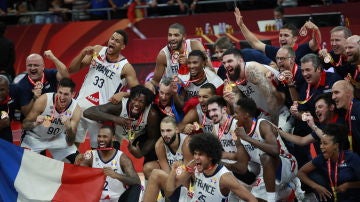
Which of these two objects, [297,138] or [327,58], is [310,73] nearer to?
[327,58]

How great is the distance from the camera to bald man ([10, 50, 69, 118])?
10406 millimetres

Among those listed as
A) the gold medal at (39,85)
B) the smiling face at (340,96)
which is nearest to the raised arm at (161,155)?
the gold medal at (39,85)

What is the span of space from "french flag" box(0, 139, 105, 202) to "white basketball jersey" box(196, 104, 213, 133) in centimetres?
131

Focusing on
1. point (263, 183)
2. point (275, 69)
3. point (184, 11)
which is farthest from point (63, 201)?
point (184, 11)

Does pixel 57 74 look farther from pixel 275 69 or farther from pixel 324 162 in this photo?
pixel 324 162

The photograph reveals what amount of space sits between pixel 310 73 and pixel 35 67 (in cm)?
347

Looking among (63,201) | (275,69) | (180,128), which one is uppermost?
(275,69)

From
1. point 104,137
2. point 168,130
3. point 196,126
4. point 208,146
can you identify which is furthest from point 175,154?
point 208,146

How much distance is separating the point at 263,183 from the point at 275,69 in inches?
60.1

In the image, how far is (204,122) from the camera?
9.77 meters

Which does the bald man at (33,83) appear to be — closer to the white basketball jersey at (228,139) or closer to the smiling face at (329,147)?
the white basketball jersey at (228,139)

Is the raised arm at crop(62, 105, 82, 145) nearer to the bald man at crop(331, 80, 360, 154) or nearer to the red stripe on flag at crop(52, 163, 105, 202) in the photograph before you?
the red stripe on flag at crop(52, 163, 105, 202)

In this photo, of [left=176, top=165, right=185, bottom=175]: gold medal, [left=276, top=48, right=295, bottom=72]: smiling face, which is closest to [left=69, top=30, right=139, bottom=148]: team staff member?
[left=276, top=48, right=295, bottom=72]: smiling face

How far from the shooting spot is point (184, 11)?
14688mm
